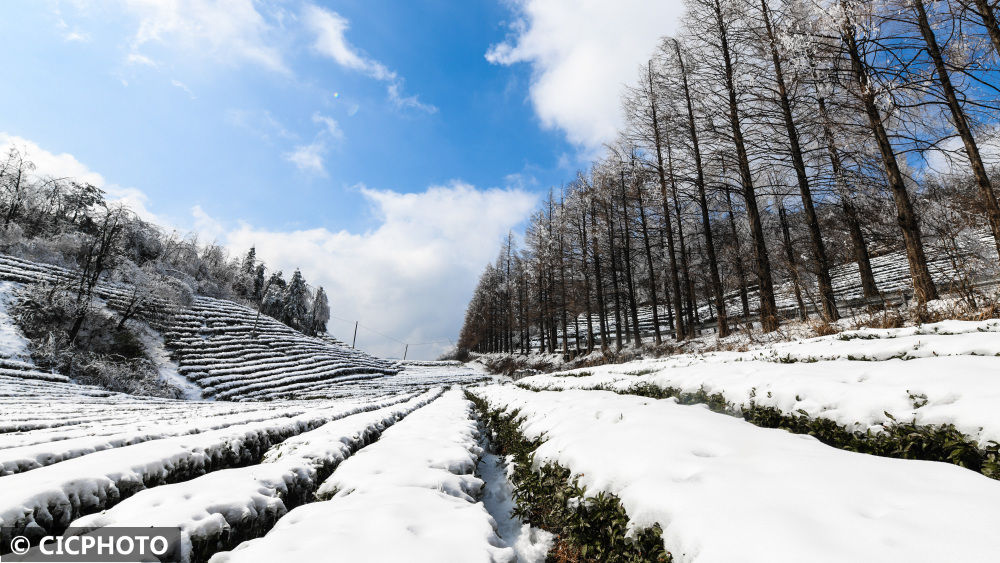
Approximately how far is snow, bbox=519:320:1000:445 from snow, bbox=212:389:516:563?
9.92 ft

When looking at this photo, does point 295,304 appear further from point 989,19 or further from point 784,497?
point 989,19

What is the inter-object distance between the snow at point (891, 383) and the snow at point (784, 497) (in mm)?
680

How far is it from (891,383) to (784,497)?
245 cm

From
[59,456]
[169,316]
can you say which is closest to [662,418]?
[59,456]

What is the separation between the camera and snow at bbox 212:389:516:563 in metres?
1.76

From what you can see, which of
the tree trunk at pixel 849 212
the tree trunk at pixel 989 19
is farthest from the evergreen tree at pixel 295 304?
the tree trunk at pixel 989 19

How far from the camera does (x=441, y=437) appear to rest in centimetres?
505

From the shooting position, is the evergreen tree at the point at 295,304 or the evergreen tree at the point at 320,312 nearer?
the evergreen tree at the point at 295,304

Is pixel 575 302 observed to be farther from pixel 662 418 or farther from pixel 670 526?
pixel 670 526

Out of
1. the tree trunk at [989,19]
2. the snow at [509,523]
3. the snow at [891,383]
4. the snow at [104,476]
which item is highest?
the tree trunk at [989,19]

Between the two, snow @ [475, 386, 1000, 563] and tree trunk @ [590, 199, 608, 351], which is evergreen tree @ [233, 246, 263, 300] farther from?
snow @ [475, 386, 1000, 563]

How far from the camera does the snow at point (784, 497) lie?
1.27 m

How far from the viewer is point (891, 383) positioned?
9.96 feet

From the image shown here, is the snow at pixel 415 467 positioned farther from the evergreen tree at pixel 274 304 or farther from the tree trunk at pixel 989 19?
the evergreen tree at pixel 274 304
